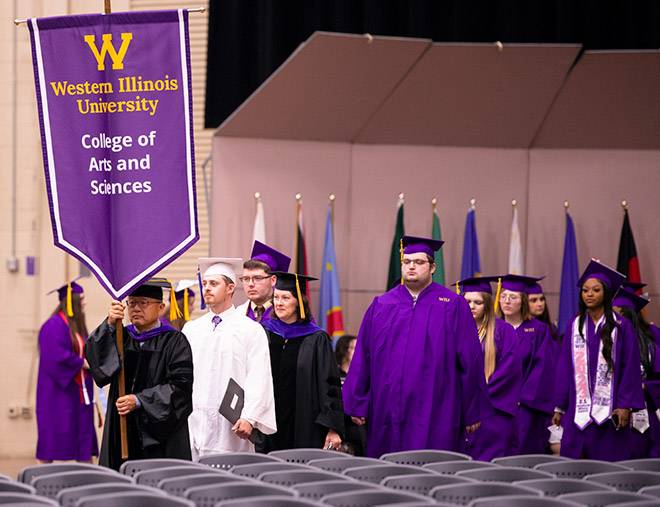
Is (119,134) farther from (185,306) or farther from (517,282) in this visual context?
(517,282)

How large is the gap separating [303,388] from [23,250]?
600cm

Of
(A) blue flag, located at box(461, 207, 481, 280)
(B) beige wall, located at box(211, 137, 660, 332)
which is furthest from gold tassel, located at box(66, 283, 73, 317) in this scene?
(A) blue flag, located at box(461, 207, 481, 280)

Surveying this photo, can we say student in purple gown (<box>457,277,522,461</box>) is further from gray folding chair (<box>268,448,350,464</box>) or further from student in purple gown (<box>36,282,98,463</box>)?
student in purple gown (<box>36,282,98,463</box>)

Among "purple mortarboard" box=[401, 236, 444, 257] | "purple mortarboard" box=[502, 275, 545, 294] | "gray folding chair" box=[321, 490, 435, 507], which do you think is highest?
"purple mortarboard" box=[401, 236, 444, 257]

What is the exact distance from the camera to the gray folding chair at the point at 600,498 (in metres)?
3.29

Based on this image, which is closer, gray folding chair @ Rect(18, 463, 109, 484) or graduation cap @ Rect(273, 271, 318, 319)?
gray folding chair @ Rect(18, 463, 109, 484)

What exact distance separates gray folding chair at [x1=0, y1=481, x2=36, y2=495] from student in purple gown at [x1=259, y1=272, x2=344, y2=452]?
315 cm

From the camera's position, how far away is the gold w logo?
5.21 meters

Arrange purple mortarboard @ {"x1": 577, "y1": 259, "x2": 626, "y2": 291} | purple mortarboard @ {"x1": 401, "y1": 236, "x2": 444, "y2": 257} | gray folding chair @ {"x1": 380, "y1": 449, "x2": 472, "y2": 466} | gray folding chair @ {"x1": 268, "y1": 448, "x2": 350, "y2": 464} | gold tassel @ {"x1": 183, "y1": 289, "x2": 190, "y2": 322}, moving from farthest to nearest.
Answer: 1. gold tassel @ {"x1": 183, "y1": 289, "x2": 190, "y2": 322}
2. purple mortarboard @ {"x1": 577, "y1": 259, "x2": 626, "y2": 291}
3. purple mortarboard @ {"x1": 401, "y1": 236, "x2": 444, "y2": 257}
4. gray folding chair @ {"x1": 380, "y1": 449, "x2": 472, "y2": 466}
5. gray folding chair @ {"x1": 268, "y1": 448, "x2": 350, "y2": 464}

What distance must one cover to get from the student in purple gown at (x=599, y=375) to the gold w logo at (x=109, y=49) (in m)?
3.54

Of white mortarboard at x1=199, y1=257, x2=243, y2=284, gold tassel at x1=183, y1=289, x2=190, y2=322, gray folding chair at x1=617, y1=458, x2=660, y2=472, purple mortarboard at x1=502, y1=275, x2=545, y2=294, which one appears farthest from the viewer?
purple mortarboard at x1=502, y1=275, x2=545, y2=294

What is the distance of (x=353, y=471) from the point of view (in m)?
3.89

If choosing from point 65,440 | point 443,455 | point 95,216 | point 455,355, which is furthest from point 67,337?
point 443,455

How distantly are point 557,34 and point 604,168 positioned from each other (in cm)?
168
